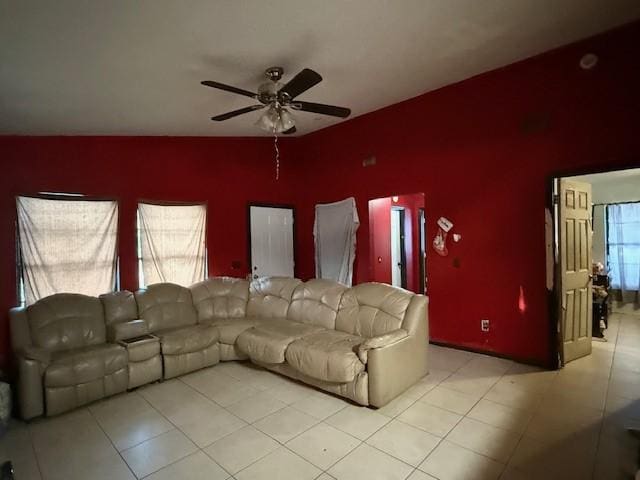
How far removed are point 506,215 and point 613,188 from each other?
4.01 meters

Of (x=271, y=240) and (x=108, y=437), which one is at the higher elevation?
(x=271, y=240)

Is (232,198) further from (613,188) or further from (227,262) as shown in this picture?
(613,188)

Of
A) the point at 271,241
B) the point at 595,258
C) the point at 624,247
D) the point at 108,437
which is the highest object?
the point at 271,241

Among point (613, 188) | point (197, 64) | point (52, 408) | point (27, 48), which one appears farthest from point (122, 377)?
point (613, 188)

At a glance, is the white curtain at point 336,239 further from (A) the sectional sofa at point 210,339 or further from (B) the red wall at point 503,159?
(A) the sectional sofa at point 210,339

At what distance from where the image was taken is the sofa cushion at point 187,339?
3.31 m

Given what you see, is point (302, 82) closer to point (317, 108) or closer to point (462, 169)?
point (317, 108)

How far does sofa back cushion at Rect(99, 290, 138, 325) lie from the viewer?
11.4ft

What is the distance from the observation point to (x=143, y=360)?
3.15 meters

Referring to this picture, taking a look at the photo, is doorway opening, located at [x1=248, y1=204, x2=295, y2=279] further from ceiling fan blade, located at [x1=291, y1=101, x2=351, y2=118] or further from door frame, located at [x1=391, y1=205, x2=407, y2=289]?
ceiling fan blade, located at [x1=291, y1=101, x2=351, y2=118]

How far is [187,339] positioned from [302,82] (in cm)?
279

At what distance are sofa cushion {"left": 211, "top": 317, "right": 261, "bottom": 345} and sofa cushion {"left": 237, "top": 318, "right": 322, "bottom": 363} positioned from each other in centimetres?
13

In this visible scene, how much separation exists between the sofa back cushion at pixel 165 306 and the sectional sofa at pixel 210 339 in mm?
12

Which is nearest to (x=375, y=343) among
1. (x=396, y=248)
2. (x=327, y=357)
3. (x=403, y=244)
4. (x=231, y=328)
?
(x=327, y=357)
